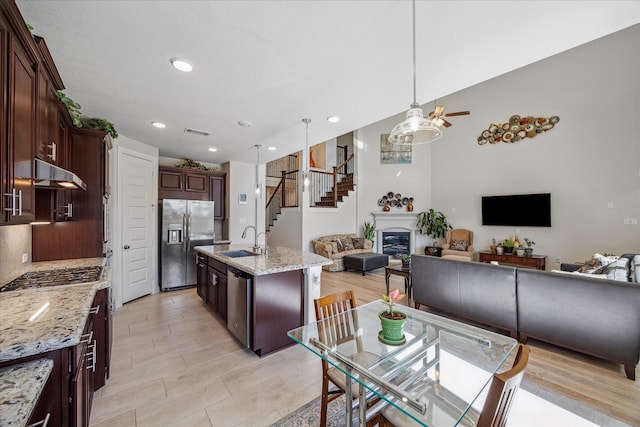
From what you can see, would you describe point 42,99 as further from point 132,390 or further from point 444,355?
point 444,355

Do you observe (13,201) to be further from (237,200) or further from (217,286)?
(237,200)

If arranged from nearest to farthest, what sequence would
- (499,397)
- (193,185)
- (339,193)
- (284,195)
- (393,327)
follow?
(499,397), (393,327), (193,185), (284,195), (339,193)

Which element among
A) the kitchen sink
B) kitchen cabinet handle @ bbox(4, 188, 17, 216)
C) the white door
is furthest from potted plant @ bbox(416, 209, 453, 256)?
kitchen cabinet handle @ bbox(4, 188, 17, 216)

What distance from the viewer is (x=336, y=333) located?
166 centimetres

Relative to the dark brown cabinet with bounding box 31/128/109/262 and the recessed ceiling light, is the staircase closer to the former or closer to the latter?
the dark brown cabinet with bounding box 31/128/109/262

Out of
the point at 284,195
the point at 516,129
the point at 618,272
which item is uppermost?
the point at 516,129

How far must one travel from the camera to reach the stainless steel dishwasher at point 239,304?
8.24 ft

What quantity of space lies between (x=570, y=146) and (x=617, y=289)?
15.2ft

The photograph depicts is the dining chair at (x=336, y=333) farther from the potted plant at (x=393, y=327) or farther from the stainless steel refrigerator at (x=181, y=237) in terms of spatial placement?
the stainless steel refrigerator at (x=181, y=237)

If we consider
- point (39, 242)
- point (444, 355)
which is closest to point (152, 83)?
point (39, 242)

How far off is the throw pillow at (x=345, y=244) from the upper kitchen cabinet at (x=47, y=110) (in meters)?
5.50

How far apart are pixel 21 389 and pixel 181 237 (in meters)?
4.22

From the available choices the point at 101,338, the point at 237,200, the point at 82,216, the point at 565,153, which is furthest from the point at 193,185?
the point at 565,153

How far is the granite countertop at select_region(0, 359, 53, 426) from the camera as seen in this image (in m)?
0.71
